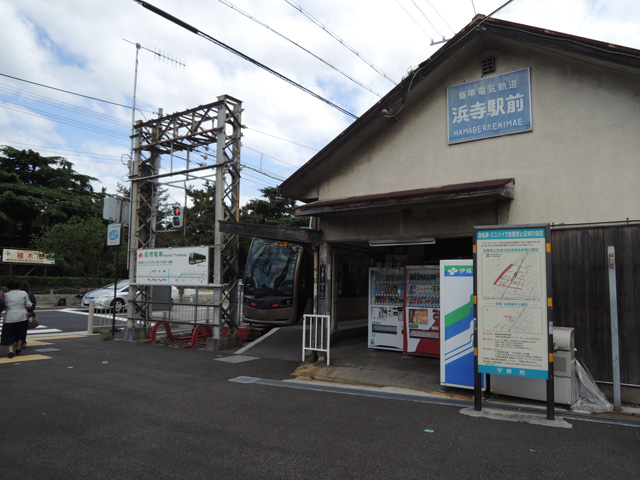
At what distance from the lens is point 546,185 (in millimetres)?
6844

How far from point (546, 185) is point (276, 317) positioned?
30.0ft

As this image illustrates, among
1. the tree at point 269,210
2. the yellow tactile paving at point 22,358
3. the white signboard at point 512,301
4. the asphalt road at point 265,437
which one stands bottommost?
the yellow tactile paving at point 22,358

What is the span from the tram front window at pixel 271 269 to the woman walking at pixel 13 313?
20.5ft

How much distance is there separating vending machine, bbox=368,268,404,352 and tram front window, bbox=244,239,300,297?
160 inches

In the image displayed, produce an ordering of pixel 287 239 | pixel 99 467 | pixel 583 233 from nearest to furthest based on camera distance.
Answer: pixel 99 467, pixel 583 233, pixel 287 239

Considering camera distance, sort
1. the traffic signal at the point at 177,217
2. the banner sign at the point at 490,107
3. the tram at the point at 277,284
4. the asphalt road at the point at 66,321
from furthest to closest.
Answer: the asphalt road at the point at 66,321
the tram at the point at 277,284
the traffic signal at the point at 177,217
the banner sign at the point at 490,107

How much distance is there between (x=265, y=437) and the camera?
457 centimetres

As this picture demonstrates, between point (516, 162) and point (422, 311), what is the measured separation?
12.4 ft

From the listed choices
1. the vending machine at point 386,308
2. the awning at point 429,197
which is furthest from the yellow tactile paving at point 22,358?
the vending machine at point 386,308

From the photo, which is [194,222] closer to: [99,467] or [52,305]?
[52,305]

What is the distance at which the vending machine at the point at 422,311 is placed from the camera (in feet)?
29.9

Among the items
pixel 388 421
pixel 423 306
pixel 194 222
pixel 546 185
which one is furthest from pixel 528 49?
pixel 194 222

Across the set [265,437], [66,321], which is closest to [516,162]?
[265,437]

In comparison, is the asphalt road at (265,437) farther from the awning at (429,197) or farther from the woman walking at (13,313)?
the awning at (429,197)
